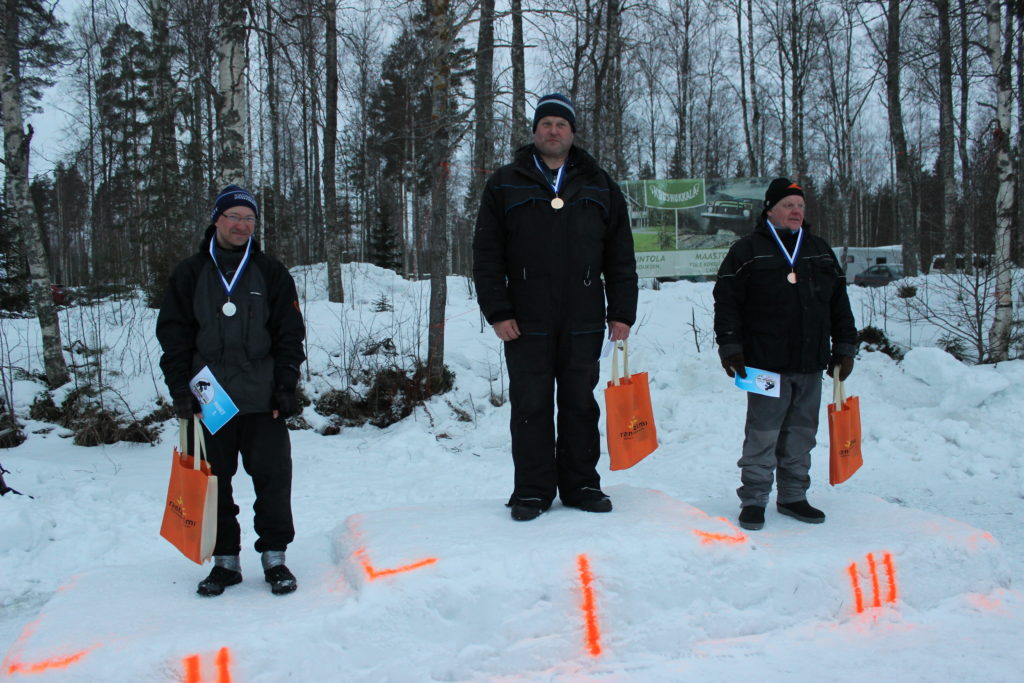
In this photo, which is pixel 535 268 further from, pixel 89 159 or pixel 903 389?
pixel 89 159

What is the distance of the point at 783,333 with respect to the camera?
3.53 m

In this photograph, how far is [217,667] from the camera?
7.33 ft

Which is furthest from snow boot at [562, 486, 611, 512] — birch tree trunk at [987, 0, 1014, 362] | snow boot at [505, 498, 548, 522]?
birch tree trunk at [987, 0, 1014, 362]

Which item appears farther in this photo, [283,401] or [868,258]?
[868,258]

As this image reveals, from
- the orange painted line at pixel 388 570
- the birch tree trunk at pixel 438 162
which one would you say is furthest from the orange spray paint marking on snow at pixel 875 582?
the birch tree trunk at pixel 438 162

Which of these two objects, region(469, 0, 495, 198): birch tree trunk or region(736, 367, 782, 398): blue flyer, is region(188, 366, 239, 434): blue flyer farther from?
region(469, 0, 495, 198): birch tree trunk

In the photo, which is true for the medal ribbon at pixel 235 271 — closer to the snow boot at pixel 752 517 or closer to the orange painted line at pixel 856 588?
the snow boot at pixel 752 517

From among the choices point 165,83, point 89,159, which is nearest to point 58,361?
point 165,83

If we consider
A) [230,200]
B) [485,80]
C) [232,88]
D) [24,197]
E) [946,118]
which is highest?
[946,118]

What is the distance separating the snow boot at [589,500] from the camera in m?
3.24

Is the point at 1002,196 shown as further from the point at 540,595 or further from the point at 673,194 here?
the point at 540,595

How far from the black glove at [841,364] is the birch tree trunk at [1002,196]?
18.9ft

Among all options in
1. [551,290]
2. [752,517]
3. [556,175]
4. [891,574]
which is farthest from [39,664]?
[891,574]

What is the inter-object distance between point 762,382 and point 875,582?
3.53 ft
